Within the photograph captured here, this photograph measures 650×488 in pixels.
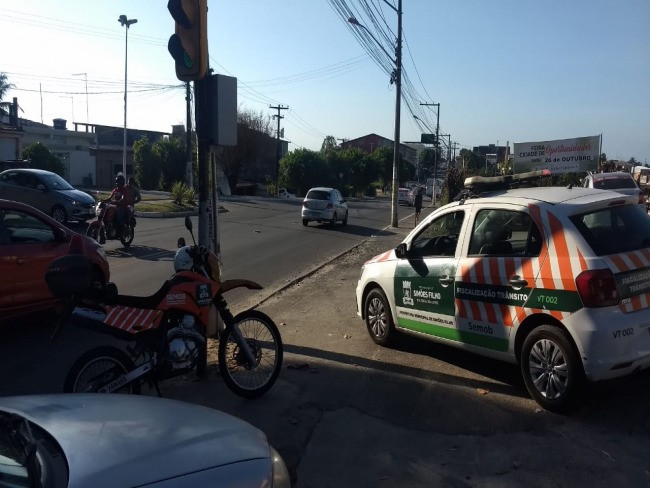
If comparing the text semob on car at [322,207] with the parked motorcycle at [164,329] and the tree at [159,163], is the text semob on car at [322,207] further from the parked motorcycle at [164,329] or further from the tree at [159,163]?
the tree at [159,163]

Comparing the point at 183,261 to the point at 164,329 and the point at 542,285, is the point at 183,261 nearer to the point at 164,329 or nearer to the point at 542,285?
the point at 164,329

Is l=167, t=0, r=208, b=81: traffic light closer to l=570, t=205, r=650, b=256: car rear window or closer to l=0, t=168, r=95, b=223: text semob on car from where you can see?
l=570, t=205, r=650, b=256: car rear window

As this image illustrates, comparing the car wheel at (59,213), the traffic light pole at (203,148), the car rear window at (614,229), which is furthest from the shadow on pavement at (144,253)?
the car rear window at (614,229)

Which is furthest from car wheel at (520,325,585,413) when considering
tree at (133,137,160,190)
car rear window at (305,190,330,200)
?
tree at (133,137,160,190)

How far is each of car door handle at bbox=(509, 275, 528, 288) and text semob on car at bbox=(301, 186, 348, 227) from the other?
19001mm

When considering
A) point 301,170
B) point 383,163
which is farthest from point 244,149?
point 383,163

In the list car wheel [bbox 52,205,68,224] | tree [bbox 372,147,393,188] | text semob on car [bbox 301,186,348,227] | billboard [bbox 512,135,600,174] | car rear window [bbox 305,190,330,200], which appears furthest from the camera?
tree [bbox 372,147,393,188]

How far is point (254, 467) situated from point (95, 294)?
2762mm

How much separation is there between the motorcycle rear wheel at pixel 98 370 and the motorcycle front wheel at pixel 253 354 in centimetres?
82

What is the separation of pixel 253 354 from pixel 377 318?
6.69ft

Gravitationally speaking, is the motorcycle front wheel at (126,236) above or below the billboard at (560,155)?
below

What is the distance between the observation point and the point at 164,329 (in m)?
4.86

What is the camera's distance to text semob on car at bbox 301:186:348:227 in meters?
24.0

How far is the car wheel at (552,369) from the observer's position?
4.57 meters
